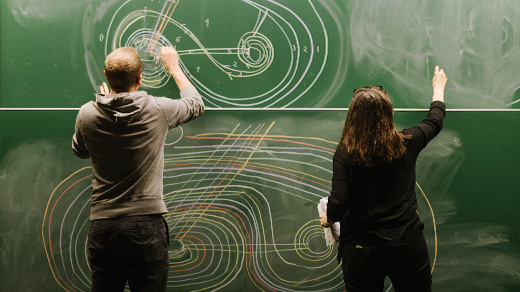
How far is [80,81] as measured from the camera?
6.95ft

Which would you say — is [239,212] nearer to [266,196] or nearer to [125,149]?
[266,196]

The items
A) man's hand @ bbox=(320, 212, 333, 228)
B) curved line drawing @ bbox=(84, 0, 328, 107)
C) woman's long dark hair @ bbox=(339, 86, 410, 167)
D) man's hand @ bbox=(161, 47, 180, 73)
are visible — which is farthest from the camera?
curved line drawing @ bbox=(84, 0, 328, 107)

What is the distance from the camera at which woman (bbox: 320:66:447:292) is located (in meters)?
1.52

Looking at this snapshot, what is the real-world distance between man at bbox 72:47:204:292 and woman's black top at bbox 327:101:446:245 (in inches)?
26.0

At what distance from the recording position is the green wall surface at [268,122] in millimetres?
2105

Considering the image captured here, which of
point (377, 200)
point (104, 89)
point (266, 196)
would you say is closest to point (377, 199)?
point (377, 200)

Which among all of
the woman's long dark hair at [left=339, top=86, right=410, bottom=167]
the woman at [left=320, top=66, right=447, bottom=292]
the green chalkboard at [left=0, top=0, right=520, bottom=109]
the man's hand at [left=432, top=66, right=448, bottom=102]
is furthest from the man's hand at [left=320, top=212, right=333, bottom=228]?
the man's hand at [left=432, top=66, right=448, bottom=102]

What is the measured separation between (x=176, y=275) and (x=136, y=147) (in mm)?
861

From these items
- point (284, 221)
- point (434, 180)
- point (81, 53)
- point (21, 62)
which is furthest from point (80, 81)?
point (434, 180)

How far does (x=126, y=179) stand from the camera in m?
1.56

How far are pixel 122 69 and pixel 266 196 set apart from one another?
36.7 inches

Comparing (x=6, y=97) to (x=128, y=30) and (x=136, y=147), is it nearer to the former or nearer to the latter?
(x=128, y=30)

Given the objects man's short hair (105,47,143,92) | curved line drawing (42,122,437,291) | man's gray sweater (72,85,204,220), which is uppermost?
man's short hair (105,47,143,92)

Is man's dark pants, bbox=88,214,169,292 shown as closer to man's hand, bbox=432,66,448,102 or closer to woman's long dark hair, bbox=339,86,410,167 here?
woman's long dark hair, bbox=339,86,410,167
